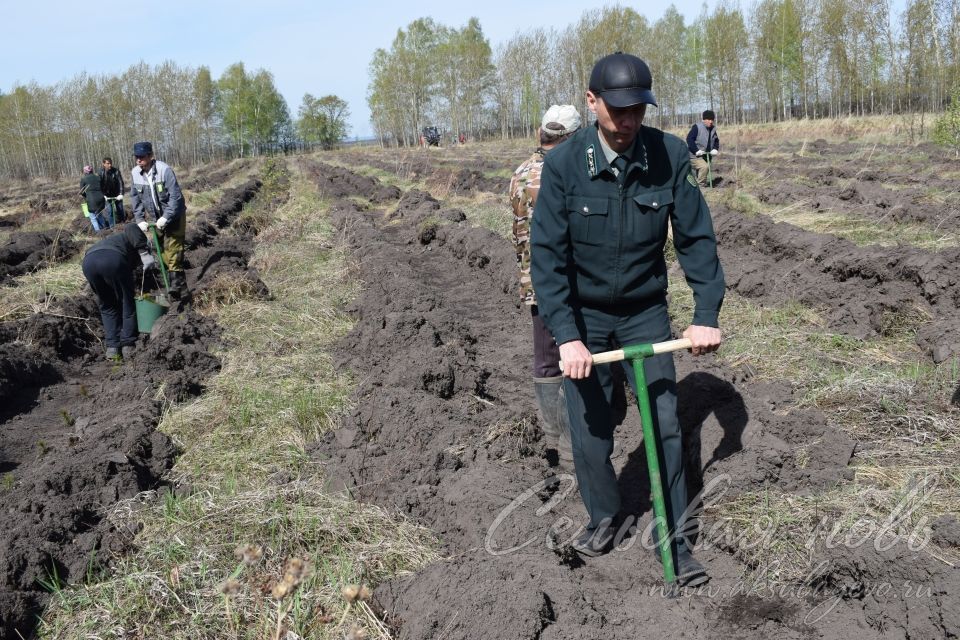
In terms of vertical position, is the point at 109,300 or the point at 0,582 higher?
the point at 109,300

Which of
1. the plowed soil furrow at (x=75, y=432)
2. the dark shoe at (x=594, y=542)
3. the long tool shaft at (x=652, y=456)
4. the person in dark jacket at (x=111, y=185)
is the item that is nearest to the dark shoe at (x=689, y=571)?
the long tool shaft at (x=652, y=456)

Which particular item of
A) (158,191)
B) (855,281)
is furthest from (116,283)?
(855,281)

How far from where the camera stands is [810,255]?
7918 mm

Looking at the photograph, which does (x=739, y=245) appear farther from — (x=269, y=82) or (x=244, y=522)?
(x=269, y=82)

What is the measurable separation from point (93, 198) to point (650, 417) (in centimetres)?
1522

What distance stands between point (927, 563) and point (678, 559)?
0.96 metres

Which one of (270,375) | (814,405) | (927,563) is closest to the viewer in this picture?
(927,563)

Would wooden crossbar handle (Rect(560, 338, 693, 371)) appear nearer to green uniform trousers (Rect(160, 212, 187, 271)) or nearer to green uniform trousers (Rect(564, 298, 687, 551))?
green uniform trousers (Rect(564, 298, 687, 551))

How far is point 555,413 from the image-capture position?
171 inches

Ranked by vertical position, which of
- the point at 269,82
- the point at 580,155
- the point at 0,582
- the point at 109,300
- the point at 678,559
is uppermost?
the point at 269,82

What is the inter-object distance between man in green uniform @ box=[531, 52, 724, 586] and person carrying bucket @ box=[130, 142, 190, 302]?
671cm

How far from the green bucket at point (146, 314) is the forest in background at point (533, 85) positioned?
88.3 feet

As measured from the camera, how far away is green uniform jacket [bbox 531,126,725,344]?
2.81m

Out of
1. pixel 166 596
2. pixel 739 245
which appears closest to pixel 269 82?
pixel 739 245
